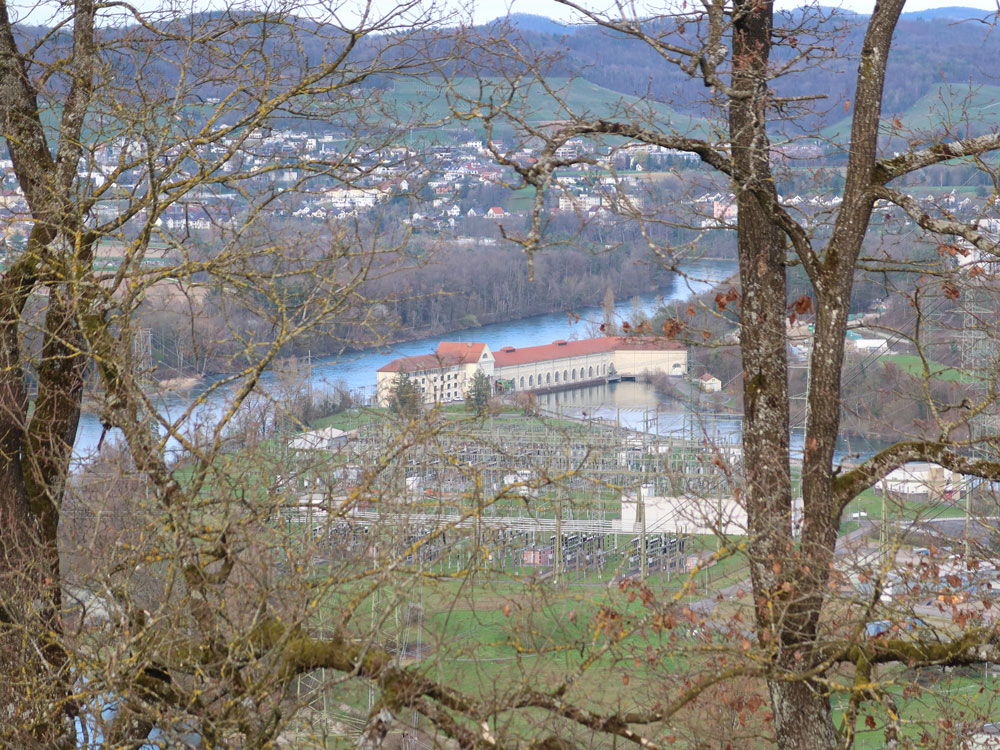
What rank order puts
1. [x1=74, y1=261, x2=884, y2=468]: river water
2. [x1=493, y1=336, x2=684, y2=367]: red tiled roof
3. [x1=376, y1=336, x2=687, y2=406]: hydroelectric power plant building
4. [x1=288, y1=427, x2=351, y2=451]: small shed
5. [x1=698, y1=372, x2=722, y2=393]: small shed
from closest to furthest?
[x1=288, y1=427, x2=351, y2=451]: small shed → [x1=698, y1=372, x2=722, y2=393]: small shed → [x1=74, y1=261, x2=884, y2=468]: river water → [x1=376, y1=336, x2=687, y2=406]: hydroelectric power plant building → [x1=493, y1=336, x2=684, y2=367]: red tiled roof

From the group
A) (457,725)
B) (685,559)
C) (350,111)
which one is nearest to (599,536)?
(685,559)

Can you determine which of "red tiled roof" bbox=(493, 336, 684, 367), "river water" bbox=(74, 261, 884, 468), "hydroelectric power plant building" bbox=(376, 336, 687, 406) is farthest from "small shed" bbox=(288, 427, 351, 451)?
"red tiled roof" bbox=(493, 336, 684, 367)

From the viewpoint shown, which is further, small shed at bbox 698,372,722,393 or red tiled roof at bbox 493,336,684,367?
red tiled roof at bbox 493,336,684,367

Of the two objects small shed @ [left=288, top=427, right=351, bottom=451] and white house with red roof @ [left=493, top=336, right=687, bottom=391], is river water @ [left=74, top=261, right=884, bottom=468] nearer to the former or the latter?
white house with red roof @ [left=493, top=336, right=687, bottom=391]

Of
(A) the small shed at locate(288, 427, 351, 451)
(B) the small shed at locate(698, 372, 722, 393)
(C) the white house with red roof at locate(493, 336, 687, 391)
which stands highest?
(A) the small shed at locate(288, 427, 351, 451)

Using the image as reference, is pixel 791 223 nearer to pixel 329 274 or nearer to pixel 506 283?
pixel 329 274

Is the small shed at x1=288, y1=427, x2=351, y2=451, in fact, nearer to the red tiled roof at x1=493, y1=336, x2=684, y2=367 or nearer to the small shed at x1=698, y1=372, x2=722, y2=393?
the small shed at x1=698, y1=372, x2=722, y2=393

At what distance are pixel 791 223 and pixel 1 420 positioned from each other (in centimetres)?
277

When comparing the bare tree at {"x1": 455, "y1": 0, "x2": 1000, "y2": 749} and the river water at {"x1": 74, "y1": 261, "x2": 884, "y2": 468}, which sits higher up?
the bare tree at {"x1": 455, "y1": 0, "x2": 1000, "y2": 749}

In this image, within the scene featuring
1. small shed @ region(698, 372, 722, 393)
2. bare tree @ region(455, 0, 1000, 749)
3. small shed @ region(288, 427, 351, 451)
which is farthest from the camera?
small shed @ region(698, 372, 722, 393)

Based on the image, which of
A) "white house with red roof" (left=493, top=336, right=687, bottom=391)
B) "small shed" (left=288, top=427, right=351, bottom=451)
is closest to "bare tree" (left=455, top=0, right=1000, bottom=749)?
"small shed" (left=288, top=427, right=351, bottom=451)

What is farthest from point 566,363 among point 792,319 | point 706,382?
point 792,319

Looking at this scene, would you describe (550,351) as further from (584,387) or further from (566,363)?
(584,387)

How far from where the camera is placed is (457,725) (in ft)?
8.58
